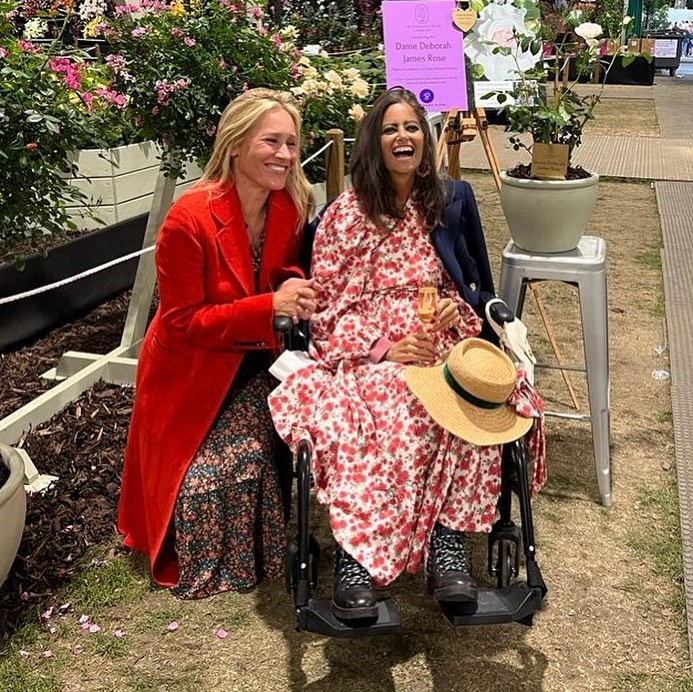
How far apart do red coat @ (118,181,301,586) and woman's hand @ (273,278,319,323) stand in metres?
0.03

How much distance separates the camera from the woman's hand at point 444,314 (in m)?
2.23

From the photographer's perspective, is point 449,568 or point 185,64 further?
point 185,64

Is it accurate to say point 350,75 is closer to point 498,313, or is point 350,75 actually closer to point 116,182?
point 116,182

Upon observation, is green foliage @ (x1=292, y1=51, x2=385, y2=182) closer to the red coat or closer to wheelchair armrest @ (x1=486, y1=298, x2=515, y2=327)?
the red coat

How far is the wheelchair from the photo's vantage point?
1.82 metres

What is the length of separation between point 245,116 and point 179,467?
96cm

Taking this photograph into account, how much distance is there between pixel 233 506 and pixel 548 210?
129cm

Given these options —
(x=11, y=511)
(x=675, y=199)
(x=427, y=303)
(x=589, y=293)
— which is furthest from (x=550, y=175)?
(x=675, y=199)

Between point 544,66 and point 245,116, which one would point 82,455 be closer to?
point 245,116

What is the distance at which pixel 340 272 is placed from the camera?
237 cm

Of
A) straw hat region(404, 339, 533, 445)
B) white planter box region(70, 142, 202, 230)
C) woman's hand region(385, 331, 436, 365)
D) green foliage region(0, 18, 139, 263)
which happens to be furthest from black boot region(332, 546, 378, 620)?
white planter box region(70, 142, 202, 230)

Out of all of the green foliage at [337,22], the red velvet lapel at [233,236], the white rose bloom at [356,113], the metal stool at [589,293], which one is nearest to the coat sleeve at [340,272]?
the red velvet lapel at [233,236]

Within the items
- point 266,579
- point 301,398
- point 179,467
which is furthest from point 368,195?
point 266,579

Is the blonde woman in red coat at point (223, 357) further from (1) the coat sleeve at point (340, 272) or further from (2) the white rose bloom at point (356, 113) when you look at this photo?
(2) the white rose bloom at point (356, 113)
